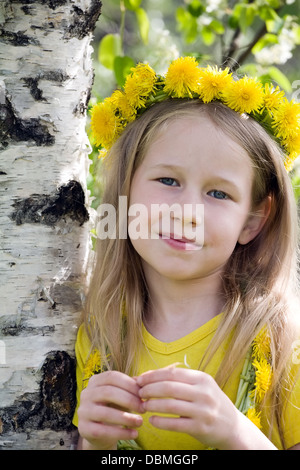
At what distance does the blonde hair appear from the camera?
154 cm

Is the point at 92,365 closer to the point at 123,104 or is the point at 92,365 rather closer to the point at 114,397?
the point at 114,397

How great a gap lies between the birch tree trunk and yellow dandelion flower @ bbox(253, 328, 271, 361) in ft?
1.57

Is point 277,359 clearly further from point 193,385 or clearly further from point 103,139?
point 103,139

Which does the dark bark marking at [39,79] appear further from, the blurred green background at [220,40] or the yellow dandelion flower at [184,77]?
the blurred green background at [220,40]

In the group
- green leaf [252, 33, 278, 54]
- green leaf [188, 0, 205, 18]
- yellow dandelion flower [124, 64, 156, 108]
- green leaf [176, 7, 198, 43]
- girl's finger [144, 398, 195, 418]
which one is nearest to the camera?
girl's finger [144, 398, 195, 418]

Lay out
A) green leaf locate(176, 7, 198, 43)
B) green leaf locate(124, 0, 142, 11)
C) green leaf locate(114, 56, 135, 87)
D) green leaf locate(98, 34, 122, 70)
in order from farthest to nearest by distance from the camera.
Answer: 1. green leaf locate(176, 7, 198, 43)
2. green leaf locate(98, 34, 122, 70)
3. green leaf locate(124, 0, 142, 11)
4. green leaf locate(114, 56, 135, 87)

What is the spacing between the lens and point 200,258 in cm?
151

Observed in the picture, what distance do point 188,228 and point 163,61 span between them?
1.23 meters

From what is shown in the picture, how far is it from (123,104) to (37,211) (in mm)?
428

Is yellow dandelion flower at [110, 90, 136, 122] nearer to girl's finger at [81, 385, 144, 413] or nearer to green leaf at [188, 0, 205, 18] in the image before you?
girl's finger at [81, 385, 144, 413]


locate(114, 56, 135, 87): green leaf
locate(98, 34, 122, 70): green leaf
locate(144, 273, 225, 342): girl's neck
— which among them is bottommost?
locate(144, 273, 225, 342): girl's neck

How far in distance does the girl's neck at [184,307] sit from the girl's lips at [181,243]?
0.53ft

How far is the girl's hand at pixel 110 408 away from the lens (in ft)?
4.00

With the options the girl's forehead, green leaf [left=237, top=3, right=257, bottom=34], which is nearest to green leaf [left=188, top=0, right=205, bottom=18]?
green leaf [left=237, top=3, right=257, bottom=34]
